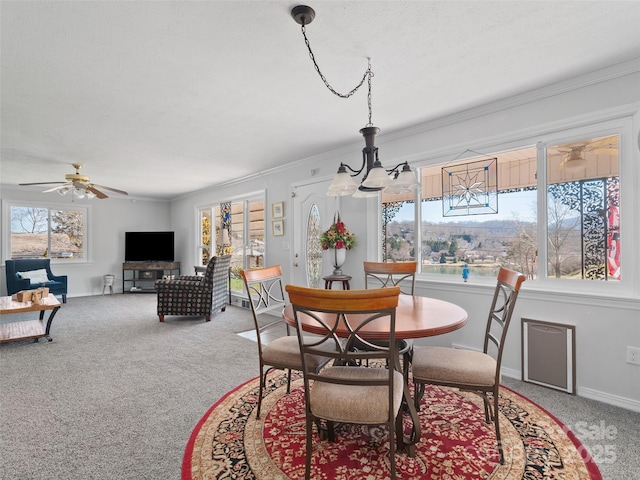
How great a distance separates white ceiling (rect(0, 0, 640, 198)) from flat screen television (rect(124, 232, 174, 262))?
4232 mm

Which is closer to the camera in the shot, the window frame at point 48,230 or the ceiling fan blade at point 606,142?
the ceiling fan blade at point 606,142

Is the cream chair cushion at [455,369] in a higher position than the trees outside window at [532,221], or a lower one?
lower

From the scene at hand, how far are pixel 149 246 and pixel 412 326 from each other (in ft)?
25.4

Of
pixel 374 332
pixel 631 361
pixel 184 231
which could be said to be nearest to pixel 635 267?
pixel 631 361

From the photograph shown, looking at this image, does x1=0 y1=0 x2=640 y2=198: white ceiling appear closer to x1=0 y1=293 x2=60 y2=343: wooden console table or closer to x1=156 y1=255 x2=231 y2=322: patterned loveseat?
x1=0 y1=293 x2=60 y2=343: wooden console table

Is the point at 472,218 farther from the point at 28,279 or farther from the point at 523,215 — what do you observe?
the point at 28,279

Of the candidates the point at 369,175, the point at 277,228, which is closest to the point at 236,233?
the point at 277,228

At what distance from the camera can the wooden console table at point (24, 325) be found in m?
3.68

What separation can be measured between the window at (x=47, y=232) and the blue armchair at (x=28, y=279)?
29.7 inches

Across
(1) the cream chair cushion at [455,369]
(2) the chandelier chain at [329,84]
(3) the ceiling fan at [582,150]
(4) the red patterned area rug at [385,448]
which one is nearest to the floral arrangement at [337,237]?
(2) the chandelier chain at [329,84]

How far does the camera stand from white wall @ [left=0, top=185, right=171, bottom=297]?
7.25 metres

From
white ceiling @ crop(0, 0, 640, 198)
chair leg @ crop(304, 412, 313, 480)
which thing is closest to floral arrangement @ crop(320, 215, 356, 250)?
white ceiling @ crop(0, 0, 640, 198)

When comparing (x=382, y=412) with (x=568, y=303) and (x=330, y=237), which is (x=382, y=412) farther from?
(x=330, y=237)

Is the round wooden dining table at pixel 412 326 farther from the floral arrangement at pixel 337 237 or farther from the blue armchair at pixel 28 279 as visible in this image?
the blue armchair at pixel 28 279
